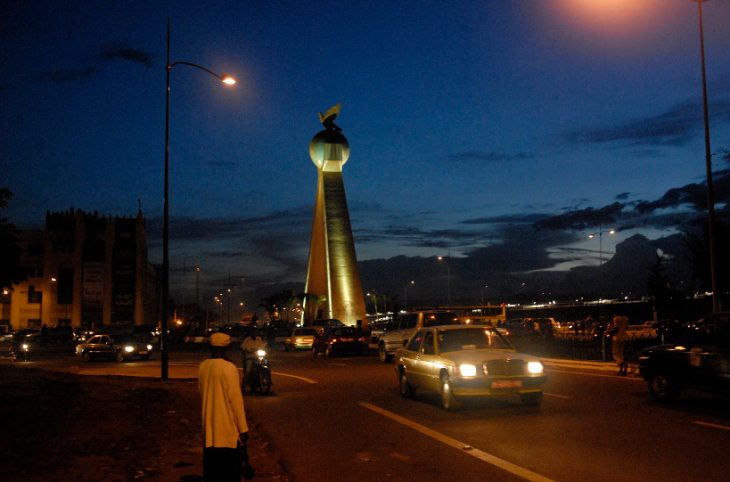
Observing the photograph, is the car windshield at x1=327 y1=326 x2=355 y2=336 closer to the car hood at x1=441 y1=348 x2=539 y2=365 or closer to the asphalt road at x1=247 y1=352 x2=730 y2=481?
the asphalt road at x1=247 y1=352 x2=730 y2=481

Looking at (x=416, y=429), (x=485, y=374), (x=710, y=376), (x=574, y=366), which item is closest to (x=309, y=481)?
(x=416, y=429)

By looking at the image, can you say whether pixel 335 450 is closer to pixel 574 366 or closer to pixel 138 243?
pixel 574 366

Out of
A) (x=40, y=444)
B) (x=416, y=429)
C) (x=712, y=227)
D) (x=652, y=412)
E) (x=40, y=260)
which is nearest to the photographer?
(x=40, y=444)

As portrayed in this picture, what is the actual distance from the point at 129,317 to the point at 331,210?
38830 millimetres

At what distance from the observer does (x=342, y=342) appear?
122 ft

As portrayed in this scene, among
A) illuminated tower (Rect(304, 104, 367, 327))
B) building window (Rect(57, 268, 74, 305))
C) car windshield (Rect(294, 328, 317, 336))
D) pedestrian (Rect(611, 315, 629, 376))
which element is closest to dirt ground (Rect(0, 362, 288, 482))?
pedestrian (Rect(611, 315, 629, 376))

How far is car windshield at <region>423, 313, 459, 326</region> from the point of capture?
28.6 m

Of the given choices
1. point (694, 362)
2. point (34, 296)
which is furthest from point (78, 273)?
point (694, 362)

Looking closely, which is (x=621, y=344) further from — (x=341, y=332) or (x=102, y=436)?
(x=341, y=332)

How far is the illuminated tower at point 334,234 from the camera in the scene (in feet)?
266

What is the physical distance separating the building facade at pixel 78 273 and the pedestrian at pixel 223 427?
3790 inches

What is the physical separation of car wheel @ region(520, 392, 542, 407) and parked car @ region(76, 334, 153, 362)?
2749 centimetres

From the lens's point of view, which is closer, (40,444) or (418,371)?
(40,444)

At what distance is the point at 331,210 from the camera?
272 feet
